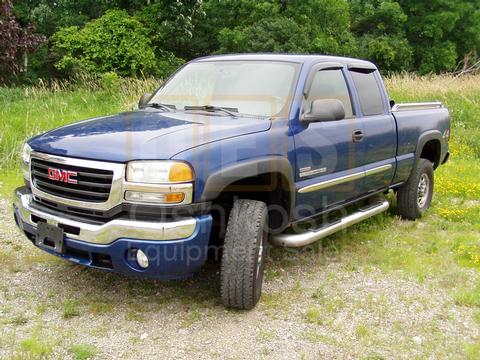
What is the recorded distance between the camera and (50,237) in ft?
11.8

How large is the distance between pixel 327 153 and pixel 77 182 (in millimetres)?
2031

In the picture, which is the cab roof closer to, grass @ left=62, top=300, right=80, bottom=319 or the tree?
grass @ left=62, top=300, right=80, bottom=319

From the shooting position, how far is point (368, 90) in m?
5.38


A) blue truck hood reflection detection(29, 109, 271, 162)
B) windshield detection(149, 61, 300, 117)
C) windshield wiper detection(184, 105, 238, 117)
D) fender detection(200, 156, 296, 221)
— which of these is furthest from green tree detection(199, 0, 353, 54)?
fender detection(200, 156, 296, 221)

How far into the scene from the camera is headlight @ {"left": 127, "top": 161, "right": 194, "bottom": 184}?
130 inches

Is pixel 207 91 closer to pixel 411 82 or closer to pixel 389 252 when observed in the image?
pixel 389 252

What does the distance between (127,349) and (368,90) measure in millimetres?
3485

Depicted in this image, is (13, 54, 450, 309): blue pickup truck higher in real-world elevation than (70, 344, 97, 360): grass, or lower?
higher

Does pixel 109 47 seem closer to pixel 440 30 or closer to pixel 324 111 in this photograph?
pixel 324 111

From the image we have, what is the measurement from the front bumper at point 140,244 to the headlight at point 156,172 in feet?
0.87

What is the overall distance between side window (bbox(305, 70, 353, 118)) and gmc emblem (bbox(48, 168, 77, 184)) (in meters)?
1.93

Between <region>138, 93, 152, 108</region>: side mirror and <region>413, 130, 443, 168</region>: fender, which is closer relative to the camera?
<region>138, 93, 152, 108</region>: side mirror

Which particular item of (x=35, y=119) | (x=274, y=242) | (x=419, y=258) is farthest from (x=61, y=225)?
(x=35, y=119)

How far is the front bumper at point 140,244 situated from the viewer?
10.9 feet
